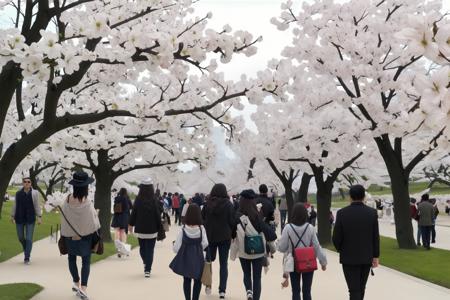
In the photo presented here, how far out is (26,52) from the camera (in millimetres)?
5684

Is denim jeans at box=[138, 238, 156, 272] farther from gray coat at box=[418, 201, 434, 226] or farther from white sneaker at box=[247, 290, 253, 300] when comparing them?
gray coat at box=[418, 201, 434, 226]

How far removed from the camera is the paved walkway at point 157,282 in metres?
9.73

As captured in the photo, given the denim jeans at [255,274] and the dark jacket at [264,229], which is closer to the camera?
the denim jeans at [255,274]

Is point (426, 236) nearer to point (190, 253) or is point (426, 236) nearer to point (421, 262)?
point (421, 262)

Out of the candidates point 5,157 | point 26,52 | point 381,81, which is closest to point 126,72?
point 5,157

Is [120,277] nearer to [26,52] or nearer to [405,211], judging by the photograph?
[26,52]

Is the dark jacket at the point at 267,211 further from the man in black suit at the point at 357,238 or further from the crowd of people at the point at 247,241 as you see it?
the man in black suit at the point at 357,238

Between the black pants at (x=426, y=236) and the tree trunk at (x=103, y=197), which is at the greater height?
the tree trunk at (x=103, y=197)

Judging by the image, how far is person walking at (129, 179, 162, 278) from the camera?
38.9ft

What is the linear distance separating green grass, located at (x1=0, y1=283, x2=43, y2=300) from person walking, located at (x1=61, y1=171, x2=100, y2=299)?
0.78 m

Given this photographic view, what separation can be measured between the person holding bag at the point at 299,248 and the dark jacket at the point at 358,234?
610mm

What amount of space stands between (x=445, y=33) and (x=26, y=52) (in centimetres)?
453

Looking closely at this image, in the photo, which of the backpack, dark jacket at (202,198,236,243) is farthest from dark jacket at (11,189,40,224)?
the backpack

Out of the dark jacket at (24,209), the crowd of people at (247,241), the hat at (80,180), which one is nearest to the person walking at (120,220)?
the dark jacket at (24,209)
